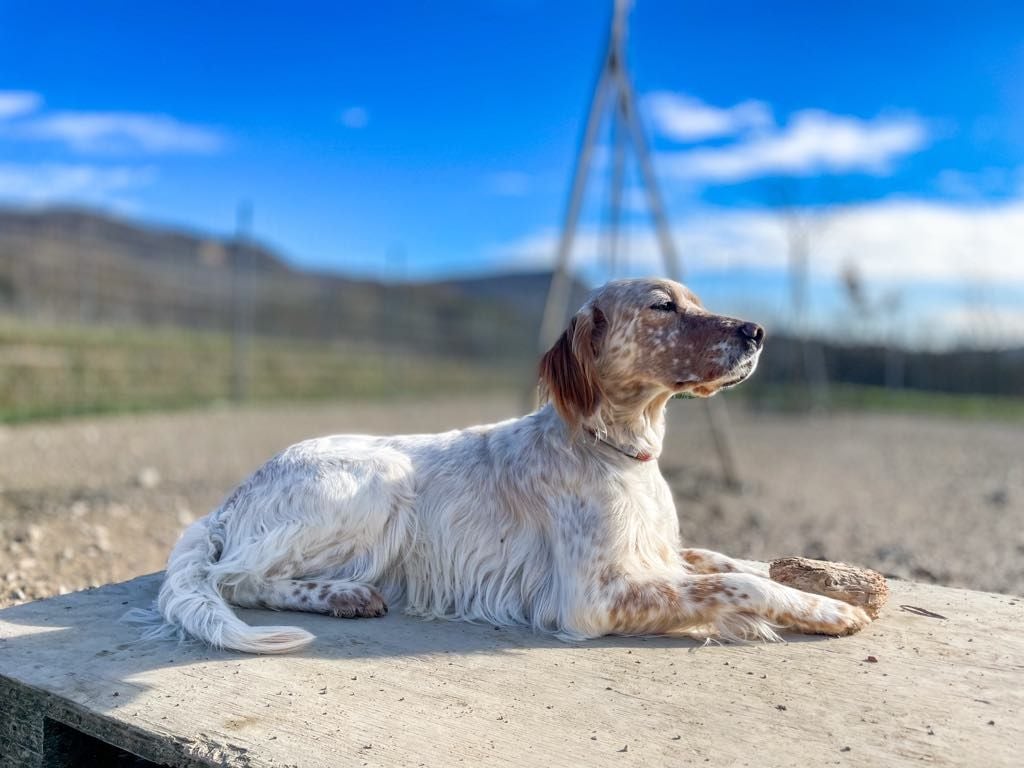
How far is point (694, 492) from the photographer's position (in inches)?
316

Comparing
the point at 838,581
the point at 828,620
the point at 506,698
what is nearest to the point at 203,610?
the point at 506,698

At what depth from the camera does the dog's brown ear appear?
10.0 feet

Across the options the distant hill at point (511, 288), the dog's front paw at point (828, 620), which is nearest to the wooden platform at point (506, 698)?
the dog's front paw at point (828, 620)

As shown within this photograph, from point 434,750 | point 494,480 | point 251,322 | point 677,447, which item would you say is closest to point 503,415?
point 677,447

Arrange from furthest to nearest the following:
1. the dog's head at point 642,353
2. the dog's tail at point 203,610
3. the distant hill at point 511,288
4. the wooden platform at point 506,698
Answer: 1. the distant hill at point 511,288
2. the dog's head at point 642,353
3. the dog's tail at point 203,610
4. the wooden platform at point 506,698

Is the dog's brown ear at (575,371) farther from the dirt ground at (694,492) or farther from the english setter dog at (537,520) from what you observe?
the dirt ground at (694,492)

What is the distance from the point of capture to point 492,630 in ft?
9.93

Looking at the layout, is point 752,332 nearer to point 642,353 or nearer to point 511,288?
point 642,353

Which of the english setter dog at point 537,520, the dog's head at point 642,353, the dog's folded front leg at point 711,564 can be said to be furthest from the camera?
the dog's folded front leg at point 711,564

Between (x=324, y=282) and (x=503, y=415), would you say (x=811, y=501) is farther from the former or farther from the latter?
(x=324, y=282)

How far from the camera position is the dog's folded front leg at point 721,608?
2.81 m

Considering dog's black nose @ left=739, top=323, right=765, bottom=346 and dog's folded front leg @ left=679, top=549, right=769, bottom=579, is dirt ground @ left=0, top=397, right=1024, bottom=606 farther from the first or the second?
dog's black nose @ left=739, top=323, right=765, bottom=346

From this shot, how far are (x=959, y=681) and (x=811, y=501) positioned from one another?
18.8 feet

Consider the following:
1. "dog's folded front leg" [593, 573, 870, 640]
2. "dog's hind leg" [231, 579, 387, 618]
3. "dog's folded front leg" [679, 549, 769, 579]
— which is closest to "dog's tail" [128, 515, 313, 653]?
"dog's hind leg" [231, 579, 387, 618]
